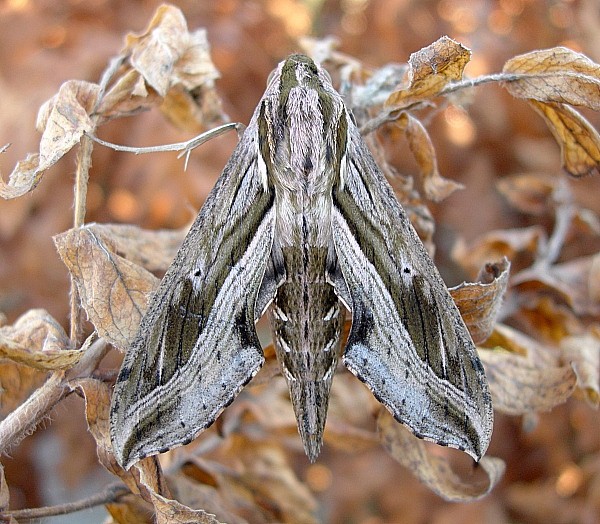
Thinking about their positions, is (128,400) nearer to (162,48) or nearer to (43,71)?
(162,48)

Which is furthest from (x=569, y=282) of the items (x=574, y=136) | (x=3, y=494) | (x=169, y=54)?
(x=3, y=494)

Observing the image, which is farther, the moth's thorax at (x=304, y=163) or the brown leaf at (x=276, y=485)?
the brown leaf at (x=276, y=485)

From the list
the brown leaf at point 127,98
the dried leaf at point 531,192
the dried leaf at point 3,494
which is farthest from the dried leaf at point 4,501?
the dried leaf at point 531,192

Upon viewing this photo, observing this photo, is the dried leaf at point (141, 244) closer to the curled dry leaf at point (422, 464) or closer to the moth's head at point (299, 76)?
the moth's head at point (299, 76)

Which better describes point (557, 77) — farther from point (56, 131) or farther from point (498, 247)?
point (56, 131)

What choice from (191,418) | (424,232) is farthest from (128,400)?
(424,232)

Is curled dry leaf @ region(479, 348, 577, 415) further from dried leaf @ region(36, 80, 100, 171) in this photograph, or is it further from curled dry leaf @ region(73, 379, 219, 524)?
dried leaf @ region(36, 80, 100, 171)
